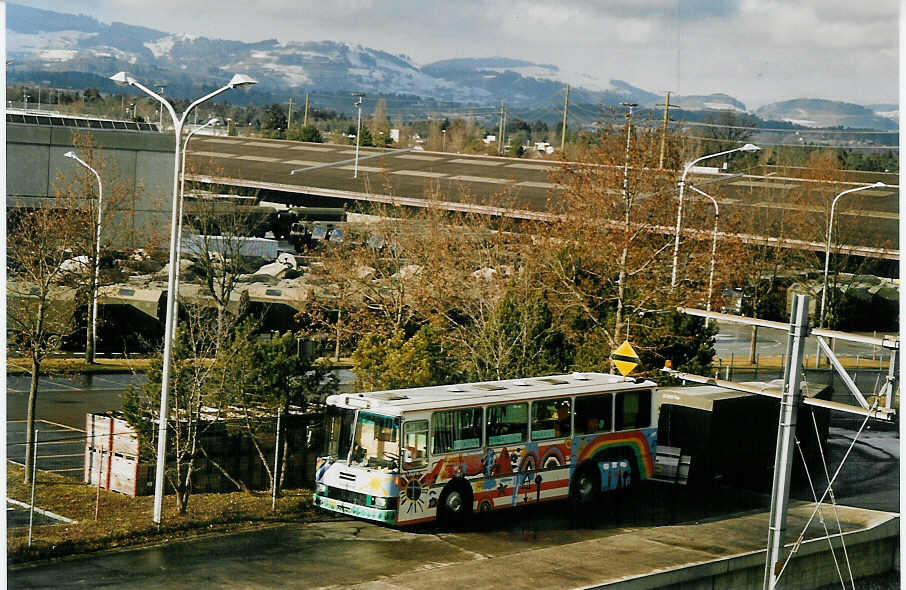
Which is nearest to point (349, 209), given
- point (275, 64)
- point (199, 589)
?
point (275, 64)

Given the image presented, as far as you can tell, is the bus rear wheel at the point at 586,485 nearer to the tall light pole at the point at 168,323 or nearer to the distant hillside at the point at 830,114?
the tall light pole at the point at 168,323

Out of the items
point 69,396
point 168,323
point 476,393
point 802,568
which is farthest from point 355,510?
point 69,396

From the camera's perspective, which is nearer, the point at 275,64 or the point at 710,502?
the point at 710,502

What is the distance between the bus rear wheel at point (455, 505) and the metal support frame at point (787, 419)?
107 inches

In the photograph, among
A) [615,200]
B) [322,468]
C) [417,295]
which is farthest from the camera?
[417,295]

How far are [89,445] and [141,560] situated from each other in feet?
6.54

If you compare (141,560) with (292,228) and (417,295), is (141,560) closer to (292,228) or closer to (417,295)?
(417,295)

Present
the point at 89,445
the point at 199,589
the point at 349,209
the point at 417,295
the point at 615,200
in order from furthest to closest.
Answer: the point at 349,209 → the point at 417,295 → the point at 615,200 → the point at 89,445 → the point at 199,589

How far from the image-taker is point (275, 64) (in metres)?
18.1

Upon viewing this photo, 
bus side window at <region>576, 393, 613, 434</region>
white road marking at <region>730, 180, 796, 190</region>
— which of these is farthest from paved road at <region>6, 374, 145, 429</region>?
white road marking at <region>730, 180, 796, 190</region>

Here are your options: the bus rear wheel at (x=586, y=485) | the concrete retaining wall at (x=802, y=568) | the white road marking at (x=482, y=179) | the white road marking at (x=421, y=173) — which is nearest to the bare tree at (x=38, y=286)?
the bus rear wheel at (x=586, y=485)

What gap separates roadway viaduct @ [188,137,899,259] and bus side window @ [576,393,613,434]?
27.4 feet

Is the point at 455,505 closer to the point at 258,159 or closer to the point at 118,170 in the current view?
the point at 118,170

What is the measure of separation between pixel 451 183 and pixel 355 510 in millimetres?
12985
